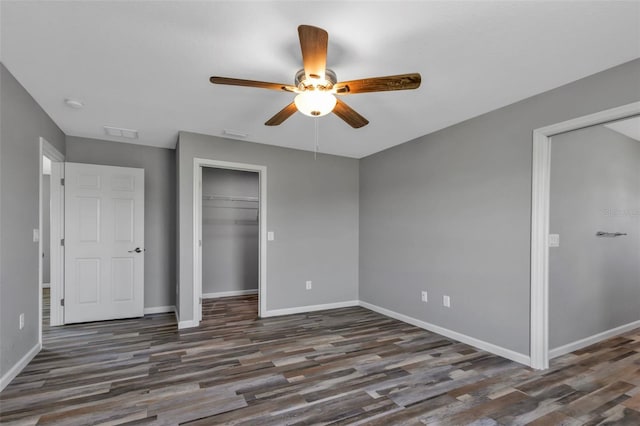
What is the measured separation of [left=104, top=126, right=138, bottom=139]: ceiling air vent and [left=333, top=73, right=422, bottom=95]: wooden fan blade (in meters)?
3.04

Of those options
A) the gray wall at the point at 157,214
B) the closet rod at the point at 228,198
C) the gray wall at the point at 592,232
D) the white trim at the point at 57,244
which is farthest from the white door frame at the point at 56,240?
the gray wall at the point at 592,232

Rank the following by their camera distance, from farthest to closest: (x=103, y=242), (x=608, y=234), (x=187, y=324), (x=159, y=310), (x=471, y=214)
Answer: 1. (x=159, y=310)
2. (x=103, y=242)
3. (x=187, y=324)
4. (x=608, y=234)
5. (x=471, y=214)

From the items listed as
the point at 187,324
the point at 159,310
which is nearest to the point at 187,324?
the point at 187,324

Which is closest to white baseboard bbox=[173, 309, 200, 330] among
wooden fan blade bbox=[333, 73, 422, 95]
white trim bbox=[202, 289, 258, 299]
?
white trim bbox=[202, 289, 258, 299]

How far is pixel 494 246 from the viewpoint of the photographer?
3.12 meters

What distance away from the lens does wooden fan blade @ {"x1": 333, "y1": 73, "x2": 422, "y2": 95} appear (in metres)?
1.91

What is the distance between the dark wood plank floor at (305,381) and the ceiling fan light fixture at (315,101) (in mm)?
2005

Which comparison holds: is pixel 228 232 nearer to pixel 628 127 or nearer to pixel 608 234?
pixel 608 234

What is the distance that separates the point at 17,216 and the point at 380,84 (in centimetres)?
301

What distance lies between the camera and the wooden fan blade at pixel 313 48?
62.3 inches

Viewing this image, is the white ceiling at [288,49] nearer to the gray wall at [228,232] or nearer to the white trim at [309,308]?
the gray wall at [228,232]

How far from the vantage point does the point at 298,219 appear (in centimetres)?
464

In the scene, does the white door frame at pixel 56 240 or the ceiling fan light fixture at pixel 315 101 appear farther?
the white door frame at pixel 56 240

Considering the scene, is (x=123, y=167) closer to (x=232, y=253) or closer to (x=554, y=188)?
(x=232, y=253)
